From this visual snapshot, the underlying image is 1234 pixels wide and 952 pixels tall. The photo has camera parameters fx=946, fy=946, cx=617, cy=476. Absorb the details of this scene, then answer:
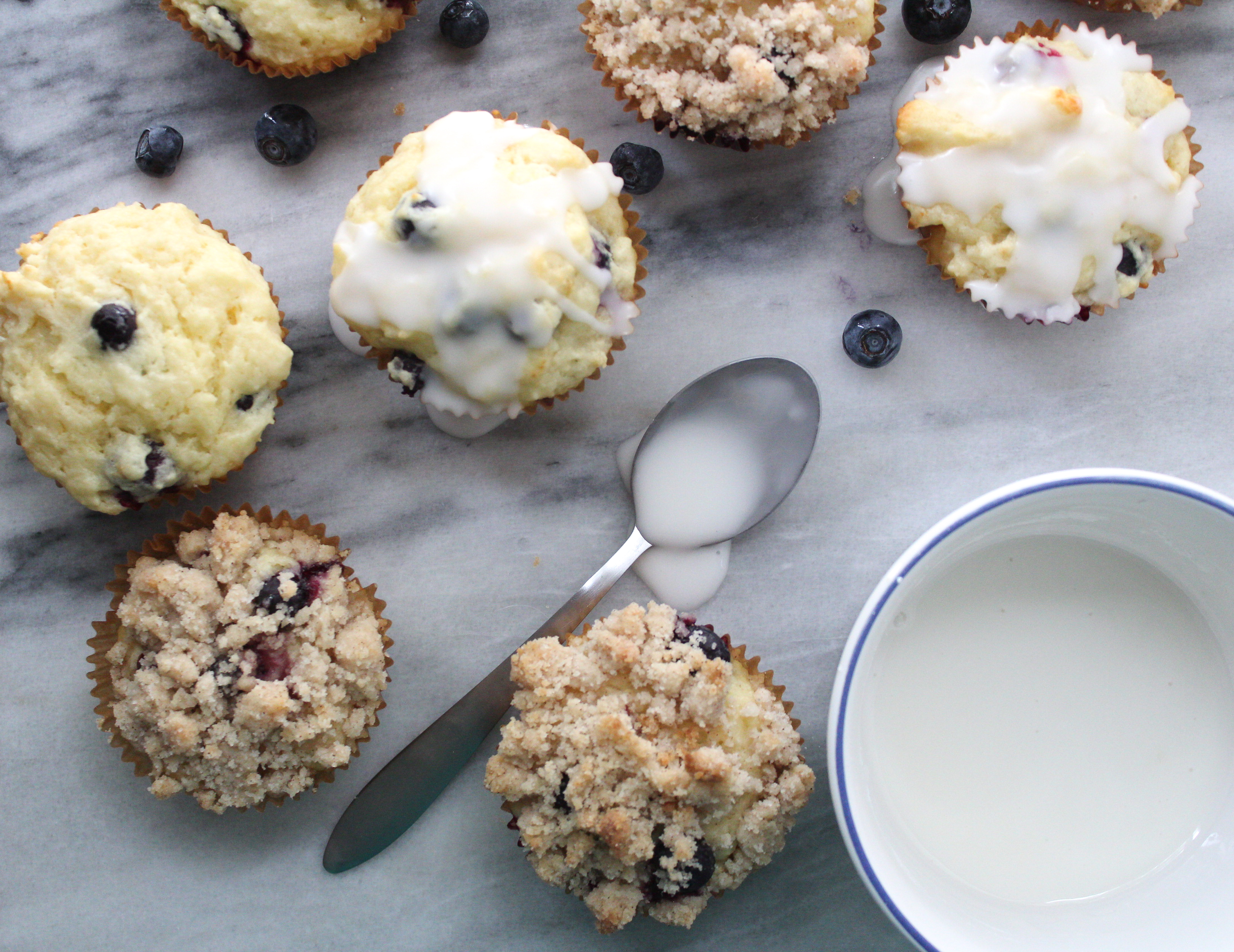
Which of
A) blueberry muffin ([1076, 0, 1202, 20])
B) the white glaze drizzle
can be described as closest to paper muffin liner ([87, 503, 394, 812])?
the white glaze drizzle

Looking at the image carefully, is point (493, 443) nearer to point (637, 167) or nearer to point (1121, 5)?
point (637, 167)

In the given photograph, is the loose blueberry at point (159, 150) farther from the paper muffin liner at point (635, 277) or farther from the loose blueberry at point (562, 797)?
the loose blueberry at point (562, 797)

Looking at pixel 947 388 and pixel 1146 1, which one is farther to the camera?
pixel 947 388

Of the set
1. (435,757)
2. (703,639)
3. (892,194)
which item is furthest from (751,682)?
(892,194)

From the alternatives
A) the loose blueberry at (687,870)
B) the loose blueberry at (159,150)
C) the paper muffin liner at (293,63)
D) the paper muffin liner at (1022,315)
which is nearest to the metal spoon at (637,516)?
the paper muffin liner at (1022,315)

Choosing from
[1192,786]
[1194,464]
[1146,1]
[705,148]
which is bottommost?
[1192,786]

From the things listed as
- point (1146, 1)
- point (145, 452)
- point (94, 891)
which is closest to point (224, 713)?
point (145, 452)

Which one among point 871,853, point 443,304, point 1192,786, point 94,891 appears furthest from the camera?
point 94,891

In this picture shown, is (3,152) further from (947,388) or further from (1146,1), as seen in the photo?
(1146,1)
